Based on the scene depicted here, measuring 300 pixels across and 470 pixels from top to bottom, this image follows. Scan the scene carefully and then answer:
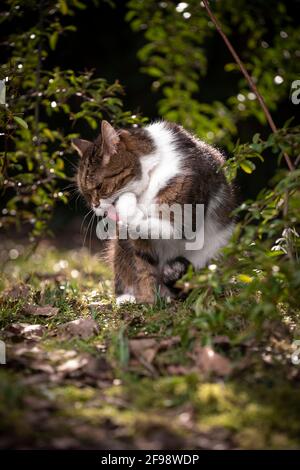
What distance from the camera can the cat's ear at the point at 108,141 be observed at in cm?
321

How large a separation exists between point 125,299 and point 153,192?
0.66 meters

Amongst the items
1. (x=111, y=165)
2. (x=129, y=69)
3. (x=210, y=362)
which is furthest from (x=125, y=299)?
(x=129, y=69)

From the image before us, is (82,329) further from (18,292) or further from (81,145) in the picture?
(81,145)

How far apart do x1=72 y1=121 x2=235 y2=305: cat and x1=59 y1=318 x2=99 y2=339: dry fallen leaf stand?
67 cm

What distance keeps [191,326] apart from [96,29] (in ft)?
19.4

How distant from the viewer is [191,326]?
7.53ft

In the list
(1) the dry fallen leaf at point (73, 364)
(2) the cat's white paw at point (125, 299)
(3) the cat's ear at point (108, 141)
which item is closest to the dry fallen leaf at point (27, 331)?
(1) the dry fallen leaf at point (73, 364)

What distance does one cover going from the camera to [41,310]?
9.91ft

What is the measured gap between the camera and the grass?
1.61m

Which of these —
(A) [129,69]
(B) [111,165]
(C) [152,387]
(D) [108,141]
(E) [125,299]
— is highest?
(A) [129,69]

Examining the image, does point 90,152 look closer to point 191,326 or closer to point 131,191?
point 131,191

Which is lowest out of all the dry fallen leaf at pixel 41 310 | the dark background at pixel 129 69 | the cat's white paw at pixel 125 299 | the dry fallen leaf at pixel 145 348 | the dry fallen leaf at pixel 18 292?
the dry fallen leaf at pixel 145 348

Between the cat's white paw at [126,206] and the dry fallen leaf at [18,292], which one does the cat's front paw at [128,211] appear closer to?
the cat's white paw at [126,206]

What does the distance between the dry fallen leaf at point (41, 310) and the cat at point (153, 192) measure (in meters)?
0.44
